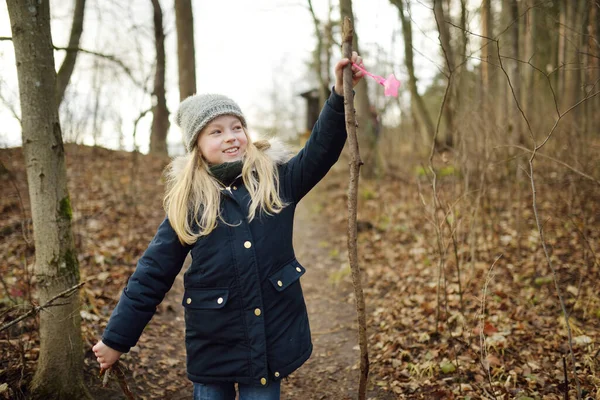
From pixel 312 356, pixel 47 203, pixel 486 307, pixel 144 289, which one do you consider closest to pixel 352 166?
pixel 144 289

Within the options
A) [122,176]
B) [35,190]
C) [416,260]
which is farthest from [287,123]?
[35,190]

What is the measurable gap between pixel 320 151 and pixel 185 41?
19.0ft

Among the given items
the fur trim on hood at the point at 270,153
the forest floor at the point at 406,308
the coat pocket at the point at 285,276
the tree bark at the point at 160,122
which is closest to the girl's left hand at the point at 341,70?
the fur trim on hood at the point at 270,153

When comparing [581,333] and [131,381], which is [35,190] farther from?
[581,333]

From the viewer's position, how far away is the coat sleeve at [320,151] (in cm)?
196

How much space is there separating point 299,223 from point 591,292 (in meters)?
5.81

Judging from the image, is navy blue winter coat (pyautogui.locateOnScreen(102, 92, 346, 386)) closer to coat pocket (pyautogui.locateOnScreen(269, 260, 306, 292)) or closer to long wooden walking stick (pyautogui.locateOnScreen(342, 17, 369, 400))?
coat pocket (pyautogui.locateOnScreen(269, 260, 306, 292))

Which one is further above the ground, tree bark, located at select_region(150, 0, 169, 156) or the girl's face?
tree bark, located at select_region(150, 0, 169, 156)

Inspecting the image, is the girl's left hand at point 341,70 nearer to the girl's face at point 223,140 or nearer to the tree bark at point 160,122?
the girl's face at point 223,140

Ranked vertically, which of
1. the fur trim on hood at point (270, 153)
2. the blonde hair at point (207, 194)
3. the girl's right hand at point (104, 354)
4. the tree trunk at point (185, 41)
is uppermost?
the tree trunk at point (185, 41)

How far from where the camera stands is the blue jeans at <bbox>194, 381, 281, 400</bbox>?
1977 millimetres

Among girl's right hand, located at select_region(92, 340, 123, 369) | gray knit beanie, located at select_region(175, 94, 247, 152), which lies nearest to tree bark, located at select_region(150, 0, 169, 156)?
gray knit beanie, located at select_region(175, 94, 247, 152)

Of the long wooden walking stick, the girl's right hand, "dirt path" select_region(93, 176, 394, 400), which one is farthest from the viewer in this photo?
"dirt path" select_region(93, 176, 394, 400)

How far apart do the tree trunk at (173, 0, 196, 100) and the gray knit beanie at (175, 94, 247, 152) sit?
4.68 metres
